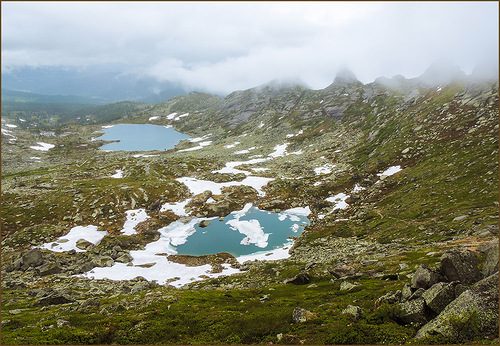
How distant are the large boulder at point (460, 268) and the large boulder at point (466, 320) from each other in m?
4.94

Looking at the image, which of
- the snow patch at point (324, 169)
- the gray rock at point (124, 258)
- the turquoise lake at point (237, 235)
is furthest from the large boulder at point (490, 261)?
the snow patch at point (324, 169)

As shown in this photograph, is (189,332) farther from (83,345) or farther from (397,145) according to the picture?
(397,145)

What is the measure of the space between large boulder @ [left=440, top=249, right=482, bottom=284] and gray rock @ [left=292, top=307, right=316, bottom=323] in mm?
13631

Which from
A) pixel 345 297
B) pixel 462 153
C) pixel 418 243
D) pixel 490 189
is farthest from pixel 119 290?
pixel 462 153

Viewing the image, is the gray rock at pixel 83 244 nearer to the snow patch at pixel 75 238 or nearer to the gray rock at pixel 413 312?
the snow patch at pixel 75 238

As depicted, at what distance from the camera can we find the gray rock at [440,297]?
3014cm

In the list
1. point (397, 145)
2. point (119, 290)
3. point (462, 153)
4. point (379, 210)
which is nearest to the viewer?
point (119, 290)

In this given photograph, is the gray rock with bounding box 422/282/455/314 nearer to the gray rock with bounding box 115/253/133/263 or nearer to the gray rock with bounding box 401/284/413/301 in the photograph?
the gray rock with bounding box 401/284/413/301

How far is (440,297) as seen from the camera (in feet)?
99.1

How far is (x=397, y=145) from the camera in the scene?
136 m

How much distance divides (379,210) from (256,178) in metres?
56.6

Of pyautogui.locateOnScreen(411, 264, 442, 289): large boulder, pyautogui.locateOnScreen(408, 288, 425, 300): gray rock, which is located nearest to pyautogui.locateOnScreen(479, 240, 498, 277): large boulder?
pyautogui.locateOnScreen(411, 264, 442, 289): large boulder

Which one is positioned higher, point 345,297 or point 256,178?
point 256,178

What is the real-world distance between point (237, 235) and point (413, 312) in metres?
68.6
